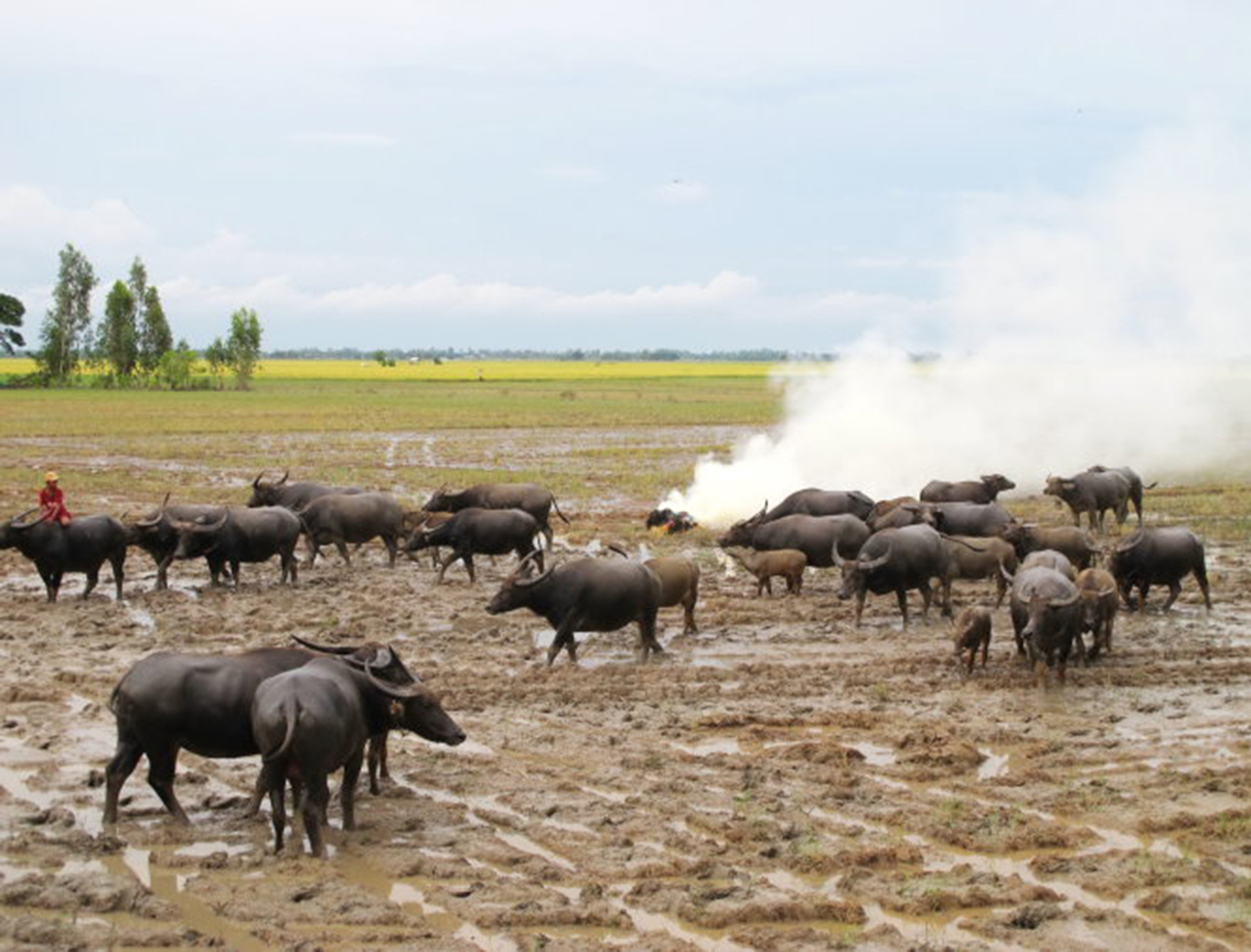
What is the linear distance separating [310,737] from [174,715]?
3.70ft

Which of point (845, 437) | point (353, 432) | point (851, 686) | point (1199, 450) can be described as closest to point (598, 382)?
point (353, 432)

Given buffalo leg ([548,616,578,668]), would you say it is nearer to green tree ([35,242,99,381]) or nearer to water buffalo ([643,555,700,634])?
water buffalo ([643,555,700,634])

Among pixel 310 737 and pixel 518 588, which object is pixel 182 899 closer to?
pixel 310 737

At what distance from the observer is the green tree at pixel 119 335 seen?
96.0m

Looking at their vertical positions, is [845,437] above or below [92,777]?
above

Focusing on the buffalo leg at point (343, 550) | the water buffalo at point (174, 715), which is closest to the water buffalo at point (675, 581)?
the water buffalo at point (174, 715)

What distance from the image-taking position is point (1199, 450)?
40.7m

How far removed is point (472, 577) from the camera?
18766mm

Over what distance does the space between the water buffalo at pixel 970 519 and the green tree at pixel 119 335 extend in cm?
8613

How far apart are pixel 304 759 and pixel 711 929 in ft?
8.83

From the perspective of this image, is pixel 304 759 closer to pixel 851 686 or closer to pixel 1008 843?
pixel 1008 843

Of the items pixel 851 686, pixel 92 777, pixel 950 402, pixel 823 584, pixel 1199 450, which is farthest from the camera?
pixel 1199 450

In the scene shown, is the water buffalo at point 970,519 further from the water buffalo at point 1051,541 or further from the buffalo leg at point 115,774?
the buffalo leg at point 115,774

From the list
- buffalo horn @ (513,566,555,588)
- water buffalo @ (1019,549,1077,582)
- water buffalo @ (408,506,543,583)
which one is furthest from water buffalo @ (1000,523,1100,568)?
buffalo horn @ (513,566,555,588)
